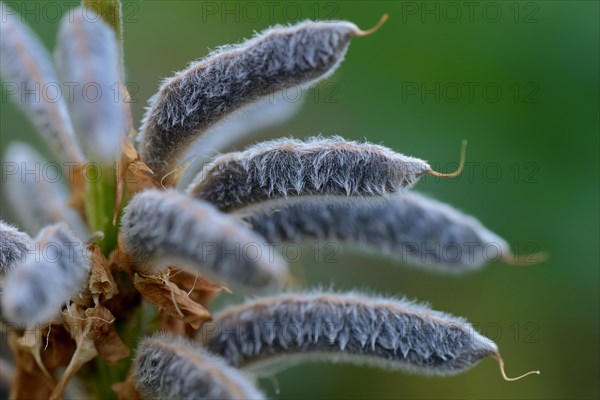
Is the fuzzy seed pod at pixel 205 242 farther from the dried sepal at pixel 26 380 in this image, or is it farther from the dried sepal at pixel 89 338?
the dried sepal at pixel 26 380

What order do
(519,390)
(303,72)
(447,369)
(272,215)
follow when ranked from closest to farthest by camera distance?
(303,72) < (447,369) < (272,215) < (519,390)

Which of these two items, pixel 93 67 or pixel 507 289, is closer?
pixel 93 67

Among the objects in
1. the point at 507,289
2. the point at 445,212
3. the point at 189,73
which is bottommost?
the point at 507,289

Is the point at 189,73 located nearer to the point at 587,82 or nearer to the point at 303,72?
the point at 303,72

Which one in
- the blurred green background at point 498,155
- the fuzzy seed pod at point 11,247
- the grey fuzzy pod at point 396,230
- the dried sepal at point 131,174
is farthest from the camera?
the blurred green background at point 498,155

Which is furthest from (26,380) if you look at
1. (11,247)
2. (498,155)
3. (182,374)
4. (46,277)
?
(498,155)

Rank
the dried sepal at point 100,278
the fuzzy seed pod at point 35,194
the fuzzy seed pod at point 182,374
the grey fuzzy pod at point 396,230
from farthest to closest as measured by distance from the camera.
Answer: the fuzzy seed pod at point 35,194 → the grey fuzzy pod at point 396,230 → the dried sepal at point 100,278 → the fuzzy seed pod at point 182,374

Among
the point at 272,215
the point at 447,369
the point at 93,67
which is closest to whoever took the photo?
the point at 93,67

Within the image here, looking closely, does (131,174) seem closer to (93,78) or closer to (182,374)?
(93,78)

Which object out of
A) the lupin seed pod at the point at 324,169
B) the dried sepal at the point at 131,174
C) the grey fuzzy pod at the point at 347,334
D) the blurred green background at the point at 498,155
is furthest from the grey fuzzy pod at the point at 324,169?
the blurred green background at the point at 498,155

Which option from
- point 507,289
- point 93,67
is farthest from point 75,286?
point 507,289
